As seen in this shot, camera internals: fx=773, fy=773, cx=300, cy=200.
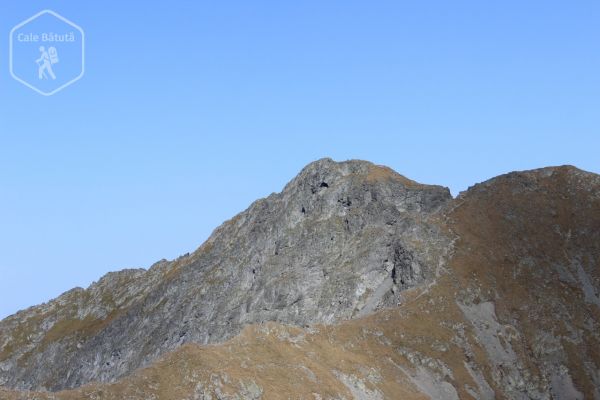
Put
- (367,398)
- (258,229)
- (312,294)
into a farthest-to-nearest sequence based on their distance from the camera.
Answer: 1. (258,229)
2. (312,294)
3. (367,398)

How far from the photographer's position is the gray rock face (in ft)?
496

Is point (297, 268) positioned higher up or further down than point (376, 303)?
higher up

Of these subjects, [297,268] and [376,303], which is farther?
[297,268]

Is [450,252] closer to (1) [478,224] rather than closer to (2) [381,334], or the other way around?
(1) [478,224]

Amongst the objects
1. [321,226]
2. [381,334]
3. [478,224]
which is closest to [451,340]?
[381,334]

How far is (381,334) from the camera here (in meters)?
119

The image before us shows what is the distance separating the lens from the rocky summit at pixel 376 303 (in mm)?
96812

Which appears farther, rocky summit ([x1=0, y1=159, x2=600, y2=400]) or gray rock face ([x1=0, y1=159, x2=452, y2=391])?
gray rock face ([x1=0, y1=159, x2=452, y2=391])

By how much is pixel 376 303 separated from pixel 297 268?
2712 cm

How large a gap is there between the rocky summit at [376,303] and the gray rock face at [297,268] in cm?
38

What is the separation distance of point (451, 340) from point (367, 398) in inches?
1116

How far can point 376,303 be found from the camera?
144375 millimetres

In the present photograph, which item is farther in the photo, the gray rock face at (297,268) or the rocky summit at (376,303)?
the gray rock face at (297,268)

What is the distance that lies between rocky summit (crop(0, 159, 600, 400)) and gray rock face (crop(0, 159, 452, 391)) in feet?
1.24
